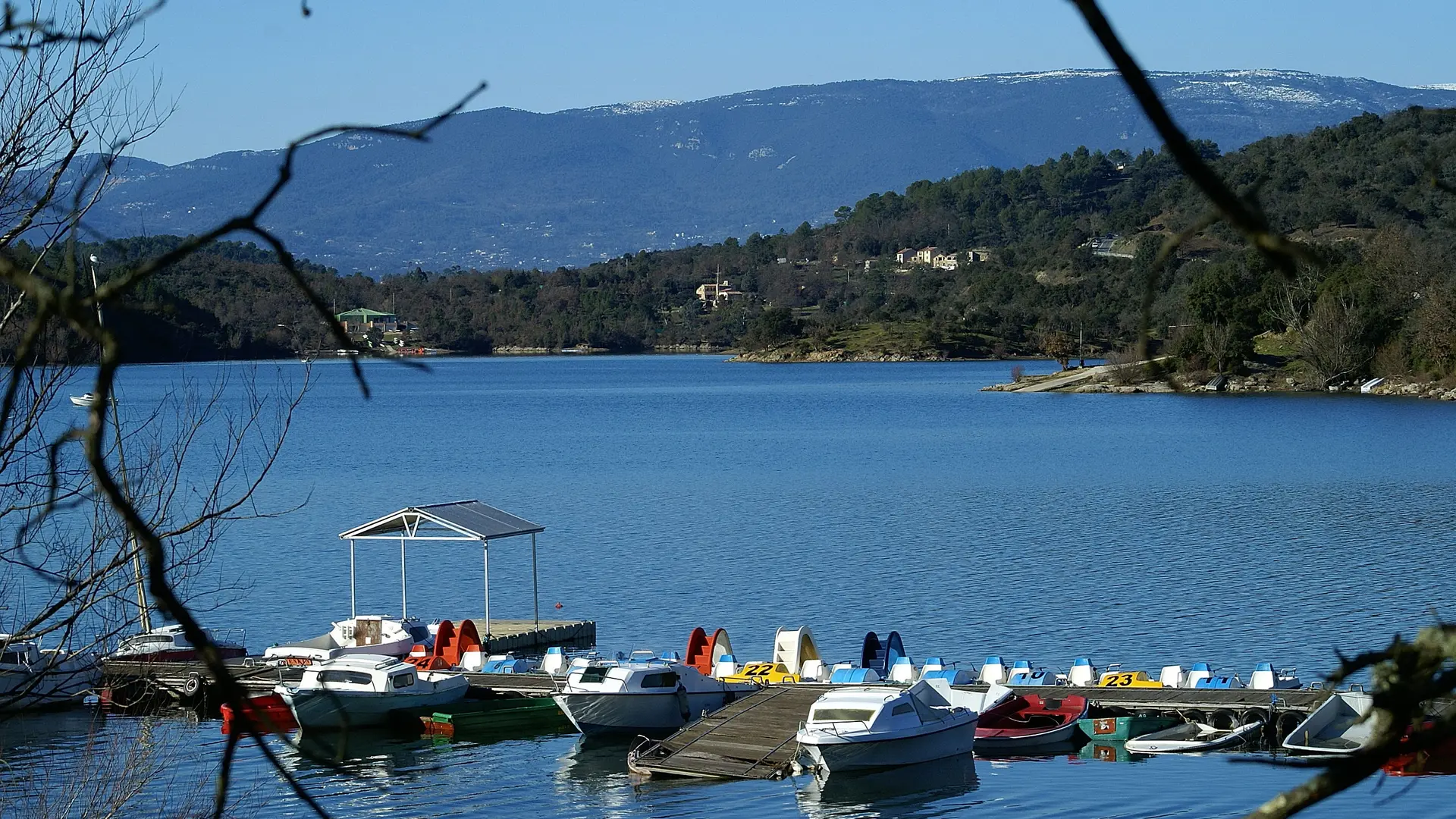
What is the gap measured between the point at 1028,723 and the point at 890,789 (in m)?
3.54

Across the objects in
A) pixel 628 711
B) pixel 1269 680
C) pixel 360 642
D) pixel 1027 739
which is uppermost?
pixel 1269 680

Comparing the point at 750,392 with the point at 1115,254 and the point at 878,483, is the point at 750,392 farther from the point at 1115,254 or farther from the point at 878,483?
the point at 878,483

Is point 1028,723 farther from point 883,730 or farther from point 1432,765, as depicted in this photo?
point 1432,765

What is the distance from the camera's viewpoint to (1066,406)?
4739 inches

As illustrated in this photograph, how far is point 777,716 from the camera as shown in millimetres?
24703

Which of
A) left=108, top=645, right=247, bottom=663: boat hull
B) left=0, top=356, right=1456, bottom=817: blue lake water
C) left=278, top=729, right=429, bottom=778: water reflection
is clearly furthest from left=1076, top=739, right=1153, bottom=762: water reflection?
left=108, top=645, right=247, bottom=663: boat hull

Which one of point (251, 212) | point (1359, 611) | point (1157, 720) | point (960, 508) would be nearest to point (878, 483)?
point (960, 508)

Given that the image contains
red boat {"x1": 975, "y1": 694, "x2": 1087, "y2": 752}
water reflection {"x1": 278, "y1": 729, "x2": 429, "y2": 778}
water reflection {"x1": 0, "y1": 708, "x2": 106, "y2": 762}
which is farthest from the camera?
water reflection {"x1": 0, "y1": 708, "x2": 106, "y2": 762}

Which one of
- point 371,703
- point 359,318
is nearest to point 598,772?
point 371,703

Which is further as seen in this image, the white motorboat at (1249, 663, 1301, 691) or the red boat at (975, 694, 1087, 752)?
the white motorboat at (1249, 663, 1301, 691)

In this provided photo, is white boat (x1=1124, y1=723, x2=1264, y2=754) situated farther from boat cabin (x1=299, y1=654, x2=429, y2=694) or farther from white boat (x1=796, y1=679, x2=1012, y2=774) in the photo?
boat cabin (x1=299, y1=654, x2=429, y2=694)

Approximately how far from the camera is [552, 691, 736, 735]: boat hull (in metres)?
25.2

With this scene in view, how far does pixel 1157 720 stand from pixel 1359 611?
12.7m

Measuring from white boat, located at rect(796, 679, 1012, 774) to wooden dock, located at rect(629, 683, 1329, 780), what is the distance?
824 mm
